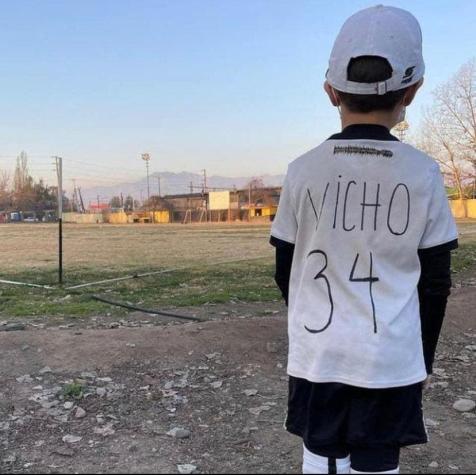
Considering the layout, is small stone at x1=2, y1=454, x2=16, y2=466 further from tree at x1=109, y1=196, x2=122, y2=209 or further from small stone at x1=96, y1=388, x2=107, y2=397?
tree at x1=109, y1=196, x2=122, y2=209

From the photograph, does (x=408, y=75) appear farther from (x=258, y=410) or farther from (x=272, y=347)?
(x=272, y=347)

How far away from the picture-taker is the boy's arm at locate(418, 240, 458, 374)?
57.1 inches

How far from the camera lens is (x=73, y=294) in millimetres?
8586

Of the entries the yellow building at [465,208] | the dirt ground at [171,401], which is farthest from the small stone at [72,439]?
the yellow building at [465,208]

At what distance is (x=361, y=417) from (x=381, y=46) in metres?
0.93

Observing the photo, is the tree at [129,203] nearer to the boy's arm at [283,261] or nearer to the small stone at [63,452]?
the small stone at [63,452]

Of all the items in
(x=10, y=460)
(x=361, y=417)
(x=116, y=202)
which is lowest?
(x=10, y=460)

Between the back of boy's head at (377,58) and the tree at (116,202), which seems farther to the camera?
the tree at (116,202)

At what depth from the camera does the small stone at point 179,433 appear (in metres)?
3.14

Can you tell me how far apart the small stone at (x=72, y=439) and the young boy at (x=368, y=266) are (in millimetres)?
2036

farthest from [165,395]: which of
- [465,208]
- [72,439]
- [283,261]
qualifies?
[465,208]

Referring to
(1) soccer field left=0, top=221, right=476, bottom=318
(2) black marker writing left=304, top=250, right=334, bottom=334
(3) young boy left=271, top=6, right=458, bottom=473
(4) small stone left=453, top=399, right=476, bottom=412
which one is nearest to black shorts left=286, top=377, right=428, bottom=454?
(3) young boy left=271, top=6, right=458, bottom=473

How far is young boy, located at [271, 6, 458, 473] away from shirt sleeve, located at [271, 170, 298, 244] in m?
0.05

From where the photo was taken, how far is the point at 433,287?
1.47 metres
